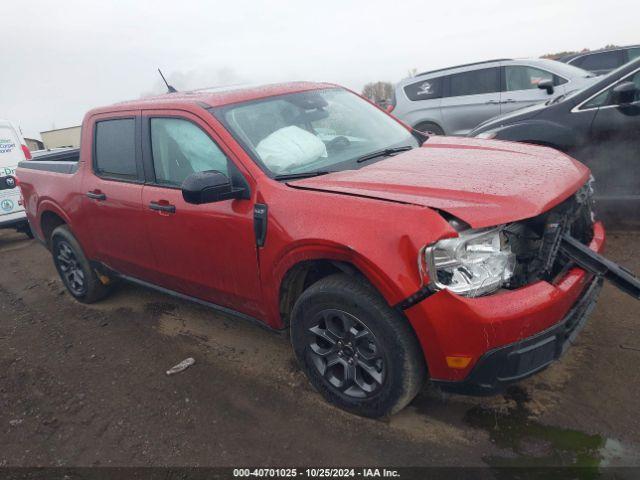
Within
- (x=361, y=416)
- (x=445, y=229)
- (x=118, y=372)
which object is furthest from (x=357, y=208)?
(x=118, y=372)

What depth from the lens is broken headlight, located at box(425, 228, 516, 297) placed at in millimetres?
2291

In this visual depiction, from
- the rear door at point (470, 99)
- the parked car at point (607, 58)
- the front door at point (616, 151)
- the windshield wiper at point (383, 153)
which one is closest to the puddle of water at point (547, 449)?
the windshield wiper at point (383, 153)

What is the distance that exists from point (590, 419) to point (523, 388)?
1.27 feet

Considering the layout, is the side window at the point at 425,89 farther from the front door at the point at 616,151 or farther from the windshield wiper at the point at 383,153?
the windshield wiper at the point at 383,153

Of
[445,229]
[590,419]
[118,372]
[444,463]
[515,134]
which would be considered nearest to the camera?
[445,229]

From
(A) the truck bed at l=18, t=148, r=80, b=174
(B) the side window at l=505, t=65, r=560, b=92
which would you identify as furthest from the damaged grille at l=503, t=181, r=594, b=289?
(B) the side window at l=505, t=65, r=560, b=92

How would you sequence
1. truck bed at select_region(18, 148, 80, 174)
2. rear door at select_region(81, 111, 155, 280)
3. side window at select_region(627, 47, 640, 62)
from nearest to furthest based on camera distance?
1. rear door at select_region(81, 111, 155, 280)
2. truck bed at select_region(18, 148, 80, 174)
3. side window at select_region(627, 47, 640, 62)

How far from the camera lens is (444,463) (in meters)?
2.46

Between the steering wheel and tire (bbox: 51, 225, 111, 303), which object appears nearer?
the steering wheel

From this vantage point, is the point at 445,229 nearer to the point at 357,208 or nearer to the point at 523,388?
the point at 357,208

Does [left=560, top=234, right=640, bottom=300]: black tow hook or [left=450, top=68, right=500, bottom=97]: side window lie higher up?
[left=450, top=68, right=500, bottom=97]: side window

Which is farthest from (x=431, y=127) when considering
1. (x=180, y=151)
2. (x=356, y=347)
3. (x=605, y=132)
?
(x=356, y=347)

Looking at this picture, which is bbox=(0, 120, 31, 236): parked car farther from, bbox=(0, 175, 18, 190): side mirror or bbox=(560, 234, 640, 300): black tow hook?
bbox=(560, 234, 640, 300): black tow hook

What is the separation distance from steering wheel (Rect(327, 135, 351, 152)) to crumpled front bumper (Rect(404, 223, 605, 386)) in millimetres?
1406
